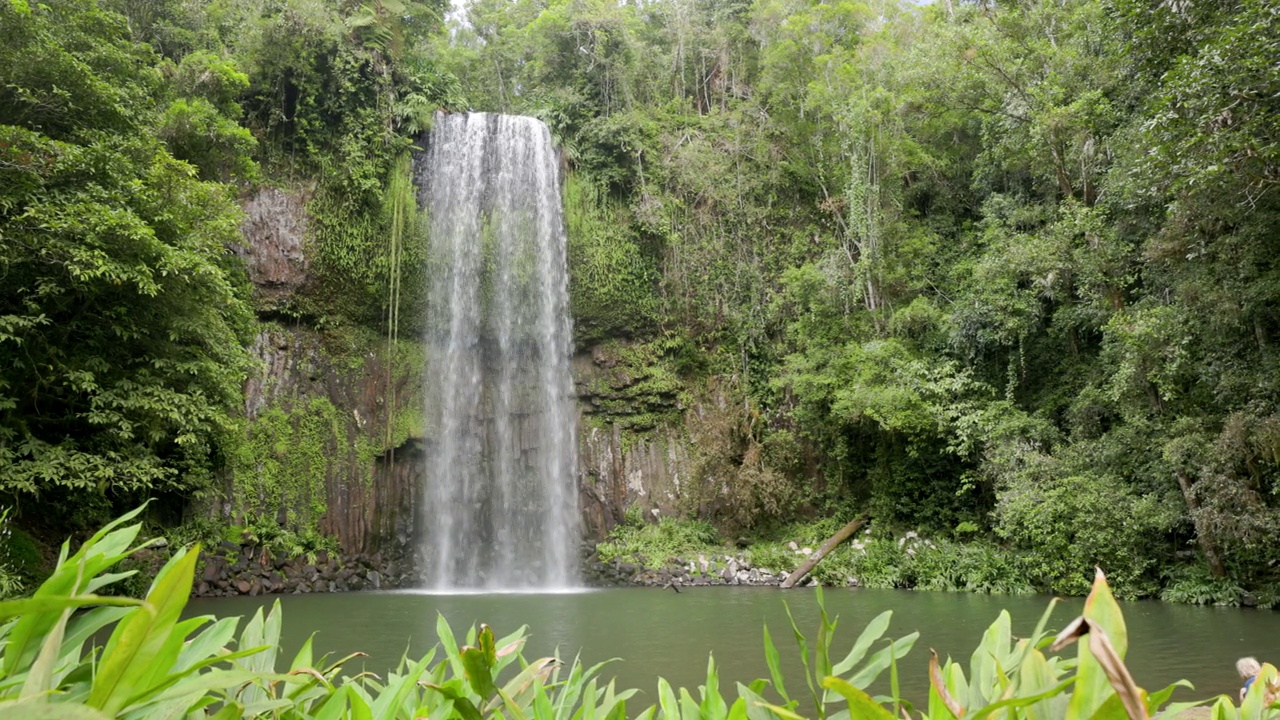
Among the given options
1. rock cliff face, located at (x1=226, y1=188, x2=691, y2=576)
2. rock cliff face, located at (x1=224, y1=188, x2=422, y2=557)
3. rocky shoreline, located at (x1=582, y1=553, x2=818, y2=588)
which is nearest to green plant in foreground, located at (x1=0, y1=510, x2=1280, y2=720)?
rocky shoreline, located at (x1=582, y1=553, x2=818, y2=588)

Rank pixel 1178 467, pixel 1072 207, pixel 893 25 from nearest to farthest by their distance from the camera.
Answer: pixel 1178 467 < pixel 1072 207 < pixel 893 25

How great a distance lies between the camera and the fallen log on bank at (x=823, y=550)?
12.7 meters

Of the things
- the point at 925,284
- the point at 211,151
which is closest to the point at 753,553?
the point at 925,284

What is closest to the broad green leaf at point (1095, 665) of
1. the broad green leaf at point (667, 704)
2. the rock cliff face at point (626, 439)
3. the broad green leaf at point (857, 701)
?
the broad green leaf at point (857, 701)

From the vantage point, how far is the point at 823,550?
44.1 feet

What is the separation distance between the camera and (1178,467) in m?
9.19

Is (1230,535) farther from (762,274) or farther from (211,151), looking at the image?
(211,151)

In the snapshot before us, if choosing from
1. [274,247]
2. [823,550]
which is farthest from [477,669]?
[274,247]

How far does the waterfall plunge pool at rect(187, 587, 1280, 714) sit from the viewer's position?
534 centimetres

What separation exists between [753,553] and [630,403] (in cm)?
427

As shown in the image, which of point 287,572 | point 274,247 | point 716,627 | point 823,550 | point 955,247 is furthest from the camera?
point 955,247

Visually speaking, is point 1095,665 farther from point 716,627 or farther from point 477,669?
point 716,627

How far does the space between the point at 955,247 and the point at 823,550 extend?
6778mm

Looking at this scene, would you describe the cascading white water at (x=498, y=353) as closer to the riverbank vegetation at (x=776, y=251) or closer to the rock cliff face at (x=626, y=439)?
the rock cliff face at (x=626, y=439)
